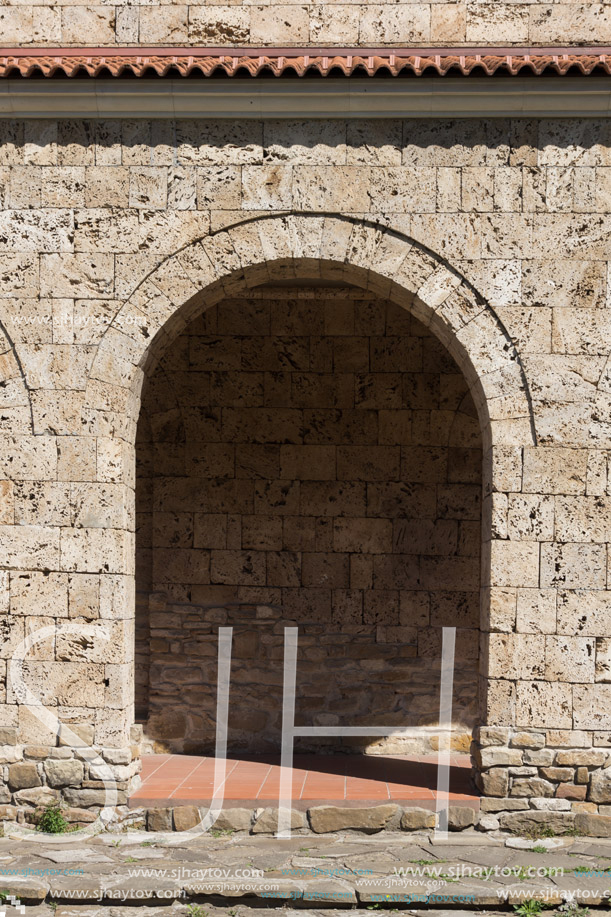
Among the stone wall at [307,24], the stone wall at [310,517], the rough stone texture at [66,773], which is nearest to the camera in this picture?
the rough stone texture at [66,773]

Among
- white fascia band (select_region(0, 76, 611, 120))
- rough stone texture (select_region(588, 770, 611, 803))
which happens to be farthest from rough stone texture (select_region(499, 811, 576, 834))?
white fascia band (select_region(0, 76, 611, 120))

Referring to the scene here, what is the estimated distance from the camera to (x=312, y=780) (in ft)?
20.5

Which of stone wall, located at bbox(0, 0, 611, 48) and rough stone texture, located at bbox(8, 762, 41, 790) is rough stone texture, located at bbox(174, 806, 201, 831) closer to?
rough stone texture, located at bbox(8, 762, 41, 790)

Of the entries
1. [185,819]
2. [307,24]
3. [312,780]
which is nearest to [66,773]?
[185,819]

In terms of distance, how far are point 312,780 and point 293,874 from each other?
1410mm

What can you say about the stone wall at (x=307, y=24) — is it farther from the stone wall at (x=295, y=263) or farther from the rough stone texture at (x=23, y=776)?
the rough stone texture at (x=23, y=776)

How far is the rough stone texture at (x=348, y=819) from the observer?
546 centimetres

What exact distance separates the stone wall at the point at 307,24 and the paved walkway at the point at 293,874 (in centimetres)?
513

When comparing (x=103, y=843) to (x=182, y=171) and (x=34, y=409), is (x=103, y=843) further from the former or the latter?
(x=182, y=171)

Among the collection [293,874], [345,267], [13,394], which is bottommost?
[293,874]

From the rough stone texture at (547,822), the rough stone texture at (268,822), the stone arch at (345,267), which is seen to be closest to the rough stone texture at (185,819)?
the rough stone texture at (268,822)

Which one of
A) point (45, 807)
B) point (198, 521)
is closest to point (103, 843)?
point (45, 807)

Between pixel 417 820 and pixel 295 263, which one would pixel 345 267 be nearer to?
pixel 295 263

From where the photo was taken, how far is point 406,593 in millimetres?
7594
